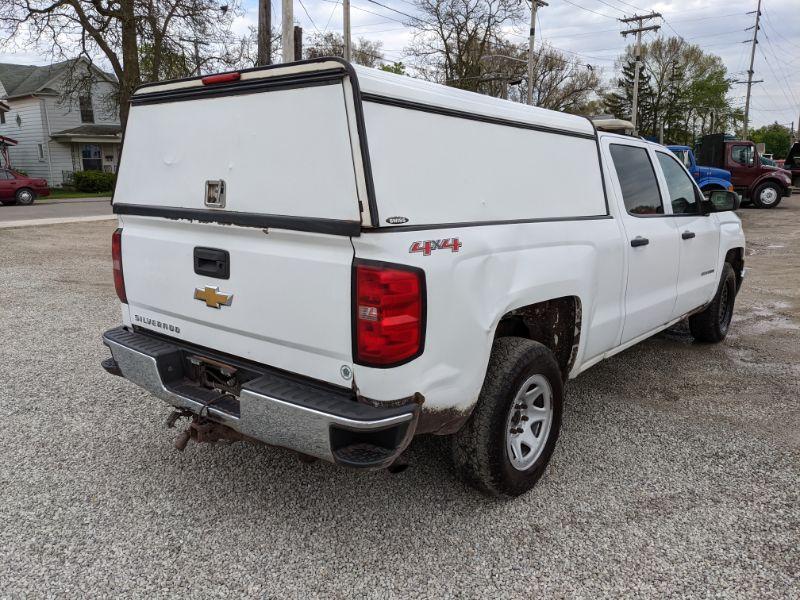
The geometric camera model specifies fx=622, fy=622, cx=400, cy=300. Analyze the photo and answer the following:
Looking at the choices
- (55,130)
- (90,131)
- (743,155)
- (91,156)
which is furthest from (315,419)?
(55,130)

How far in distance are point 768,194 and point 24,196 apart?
28539mm

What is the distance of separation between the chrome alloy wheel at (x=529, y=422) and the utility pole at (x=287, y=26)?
10580 millimetres

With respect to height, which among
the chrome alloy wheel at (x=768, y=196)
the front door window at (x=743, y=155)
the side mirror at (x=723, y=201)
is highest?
the front door window at (x=743, y=155)

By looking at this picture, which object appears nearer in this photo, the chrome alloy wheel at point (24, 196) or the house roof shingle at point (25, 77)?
the chrome alloy wheel at point (24, 196)

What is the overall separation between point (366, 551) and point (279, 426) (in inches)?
29.5

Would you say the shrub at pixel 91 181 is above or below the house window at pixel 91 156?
below

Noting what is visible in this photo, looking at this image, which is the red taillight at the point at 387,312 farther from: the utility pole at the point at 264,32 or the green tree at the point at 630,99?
the green tree at the point at 630,99

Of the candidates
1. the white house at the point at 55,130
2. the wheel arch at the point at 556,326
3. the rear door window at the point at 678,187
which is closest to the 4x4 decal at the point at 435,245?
the wheel arch at the point at 556,326

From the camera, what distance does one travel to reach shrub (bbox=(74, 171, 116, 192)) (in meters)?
35.1

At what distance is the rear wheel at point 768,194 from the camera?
22375mm

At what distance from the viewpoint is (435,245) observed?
8.32 feet

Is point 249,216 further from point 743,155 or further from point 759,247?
point 743,155

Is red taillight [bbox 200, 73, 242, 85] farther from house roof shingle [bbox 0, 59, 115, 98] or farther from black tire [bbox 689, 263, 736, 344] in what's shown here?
house roof shingle [bbox 0, 59, 115, 98]

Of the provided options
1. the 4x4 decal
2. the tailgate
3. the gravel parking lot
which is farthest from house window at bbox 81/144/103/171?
the 4x4 decal
